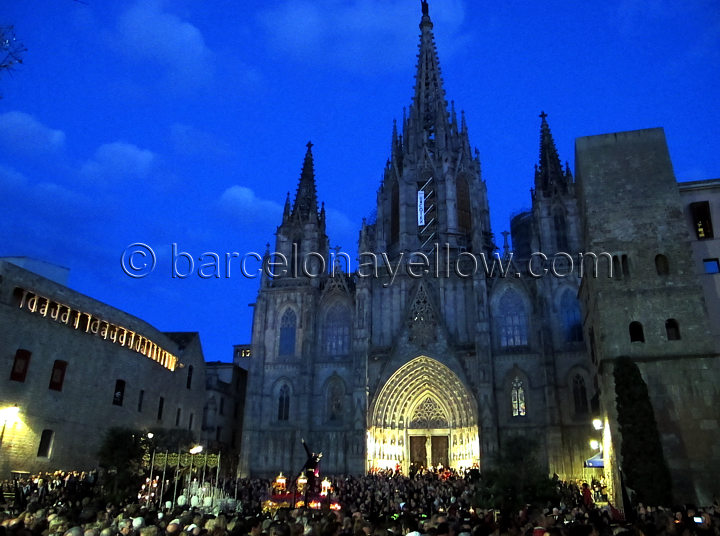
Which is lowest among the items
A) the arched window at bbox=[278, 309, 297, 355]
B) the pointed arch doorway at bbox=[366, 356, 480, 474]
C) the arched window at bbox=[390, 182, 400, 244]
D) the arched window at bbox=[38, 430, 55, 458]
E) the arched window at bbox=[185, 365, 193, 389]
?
the arched window at bbox=[38, 430, 55, 458]

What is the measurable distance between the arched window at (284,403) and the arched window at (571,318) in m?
20.1

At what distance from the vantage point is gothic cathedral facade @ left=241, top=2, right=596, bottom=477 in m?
37.2

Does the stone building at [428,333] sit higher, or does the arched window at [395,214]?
the arched window at [395,214]

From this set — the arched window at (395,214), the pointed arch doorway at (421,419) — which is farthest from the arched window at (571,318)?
the arched window at (395,214)

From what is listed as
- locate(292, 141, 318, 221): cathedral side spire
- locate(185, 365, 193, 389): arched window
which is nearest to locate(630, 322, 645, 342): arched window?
locate(292, 141, 318, 221): cathedral side spire

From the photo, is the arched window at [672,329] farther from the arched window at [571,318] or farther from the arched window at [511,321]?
the arched window at [511,321]

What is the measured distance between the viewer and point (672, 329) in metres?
21.9

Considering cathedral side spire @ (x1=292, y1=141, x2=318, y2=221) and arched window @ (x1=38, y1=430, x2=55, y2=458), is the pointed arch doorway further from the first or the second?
arched window @ (x1=38, y1=430, x2=55, y2=458)

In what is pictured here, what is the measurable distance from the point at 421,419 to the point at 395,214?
17.3m

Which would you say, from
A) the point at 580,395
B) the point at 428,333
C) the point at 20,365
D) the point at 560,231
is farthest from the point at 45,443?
the point at 560,231

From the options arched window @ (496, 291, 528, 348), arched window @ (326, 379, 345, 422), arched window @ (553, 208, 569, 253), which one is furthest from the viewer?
arched window @ (553, 208, 569, 253)

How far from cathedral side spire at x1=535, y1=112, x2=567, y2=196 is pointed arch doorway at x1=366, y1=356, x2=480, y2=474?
16748 mm

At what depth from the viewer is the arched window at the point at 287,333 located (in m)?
43.6

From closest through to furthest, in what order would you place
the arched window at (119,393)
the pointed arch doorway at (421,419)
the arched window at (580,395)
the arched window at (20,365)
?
1. the arched window at (20,365)
2. the arched window at (119,393)
3. the arched window at (580,395)
4. the pointed arch doorway at (421,419)
